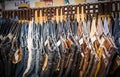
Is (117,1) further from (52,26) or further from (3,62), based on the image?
(3,62)

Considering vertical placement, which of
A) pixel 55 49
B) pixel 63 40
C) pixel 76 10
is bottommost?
pixel 55 49

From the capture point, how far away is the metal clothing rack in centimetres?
307

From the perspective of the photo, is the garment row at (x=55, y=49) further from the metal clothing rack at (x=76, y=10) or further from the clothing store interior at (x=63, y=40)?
the metal clothing rack at (x=76, y=10)

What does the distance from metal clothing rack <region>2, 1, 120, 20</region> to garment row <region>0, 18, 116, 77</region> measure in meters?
0.17

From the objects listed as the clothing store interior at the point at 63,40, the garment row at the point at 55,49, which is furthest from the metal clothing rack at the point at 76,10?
the garment row at the point at 55,49

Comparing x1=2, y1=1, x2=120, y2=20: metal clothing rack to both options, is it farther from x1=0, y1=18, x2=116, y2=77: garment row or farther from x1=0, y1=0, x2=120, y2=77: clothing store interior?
x1=0, y1=18, x2=116, y2=77: garment row

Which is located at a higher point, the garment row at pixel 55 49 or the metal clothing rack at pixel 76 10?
the metal clothing rack at pixel 76 10

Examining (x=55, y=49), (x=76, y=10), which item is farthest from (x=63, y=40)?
(x=76, y=10)

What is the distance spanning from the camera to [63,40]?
10.1 feet

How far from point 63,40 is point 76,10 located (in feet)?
1.59

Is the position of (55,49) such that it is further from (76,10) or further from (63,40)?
(76,10)

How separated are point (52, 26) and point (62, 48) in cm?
36

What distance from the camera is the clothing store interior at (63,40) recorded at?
2.88m

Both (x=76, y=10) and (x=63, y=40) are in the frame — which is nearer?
(x=63, y=40)
